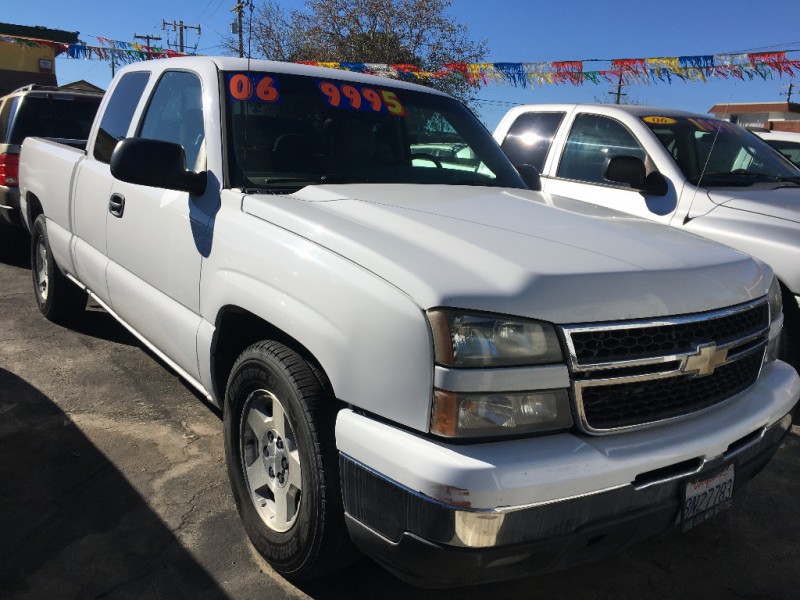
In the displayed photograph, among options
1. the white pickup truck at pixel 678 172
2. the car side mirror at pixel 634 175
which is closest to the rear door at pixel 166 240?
the white pickup truck at pixel 678 172

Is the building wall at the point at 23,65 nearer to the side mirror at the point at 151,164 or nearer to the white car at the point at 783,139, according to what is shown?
the white car at the point at 783,139

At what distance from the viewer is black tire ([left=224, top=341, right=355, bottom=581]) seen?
7.13 feet

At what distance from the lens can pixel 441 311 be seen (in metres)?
1.88

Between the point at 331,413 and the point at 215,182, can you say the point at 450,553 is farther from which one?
the point at 215,182

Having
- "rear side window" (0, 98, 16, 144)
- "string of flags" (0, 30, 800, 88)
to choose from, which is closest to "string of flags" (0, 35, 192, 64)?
"string of flags" (0, 30, 800, 88)

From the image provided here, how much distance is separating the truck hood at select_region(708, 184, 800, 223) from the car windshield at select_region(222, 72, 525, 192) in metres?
1.90

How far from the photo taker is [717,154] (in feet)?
17.6

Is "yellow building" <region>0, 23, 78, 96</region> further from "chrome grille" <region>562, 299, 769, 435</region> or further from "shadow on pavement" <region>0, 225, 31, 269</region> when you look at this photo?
"chrome grille" <region>562, 299, 769, 435</region>

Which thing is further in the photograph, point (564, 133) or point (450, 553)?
point (564, 133)

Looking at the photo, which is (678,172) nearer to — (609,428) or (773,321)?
(773,321)

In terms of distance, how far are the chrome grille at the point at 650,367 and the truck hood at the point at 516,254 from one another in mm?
49

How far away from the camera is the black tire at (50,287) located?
205 inches

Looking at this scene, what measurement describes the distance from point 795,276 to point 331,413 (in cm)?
329

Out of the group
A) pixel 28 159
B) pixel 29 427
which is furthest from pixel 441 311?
pixel 28 159
